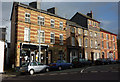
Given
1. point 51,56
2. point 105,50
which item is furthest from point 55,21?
point 105,50

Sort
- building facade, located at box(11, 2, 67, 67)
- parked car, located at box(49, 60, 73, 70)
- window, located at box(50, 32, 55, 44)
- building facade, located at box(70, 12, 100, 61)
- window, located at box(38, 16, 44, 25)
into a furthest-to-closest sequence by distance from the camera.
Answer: building facade, located at box(70, 12, 100, 61)
window, located at box(50, 32, 55, 44)
window, located at box(38, 16, 44, 25)
building facade, located at box(11, 2, 67, 67)
parked car, located at box(49, 60, 73, 70)

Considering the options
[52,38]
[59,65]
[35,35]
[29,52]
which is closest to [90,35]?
[52,38]

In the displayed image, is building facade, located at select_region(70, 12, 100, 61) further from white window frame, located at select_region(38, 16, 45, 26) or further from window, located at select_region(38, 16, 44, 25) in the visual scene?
window, located at select_region(38, 16, 44, 25)

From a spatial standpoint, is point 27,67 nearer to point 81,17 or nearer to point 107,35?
point 81,17

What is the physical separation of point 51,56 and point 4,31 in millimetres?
12953

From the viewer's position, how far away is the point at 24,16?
78.1ft

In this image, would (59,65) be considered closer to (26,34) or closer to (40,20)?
(26,34)

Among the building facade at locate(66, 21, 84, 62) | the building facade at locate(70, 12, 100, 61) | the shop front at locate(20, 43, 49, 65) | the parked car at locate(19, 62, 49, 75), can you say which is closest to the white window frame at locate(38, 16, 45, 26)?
the shop front at locate(20, 43, 49, 65)

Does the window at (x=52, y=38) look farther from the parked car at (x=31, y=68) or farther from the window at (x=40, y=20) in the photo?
the parked car at (x=31, y=68)

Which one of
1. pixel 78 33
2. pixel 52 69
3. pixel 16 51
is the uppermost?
pixel 78 33

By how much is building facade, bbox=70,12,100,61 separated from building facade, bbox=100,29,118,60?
2.71 metres

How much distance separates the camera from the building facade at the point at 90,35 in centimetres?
3803

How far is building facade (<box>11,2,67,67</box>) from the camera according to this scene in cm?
2267

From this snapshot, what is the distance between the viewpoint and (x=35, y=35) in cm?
2480
